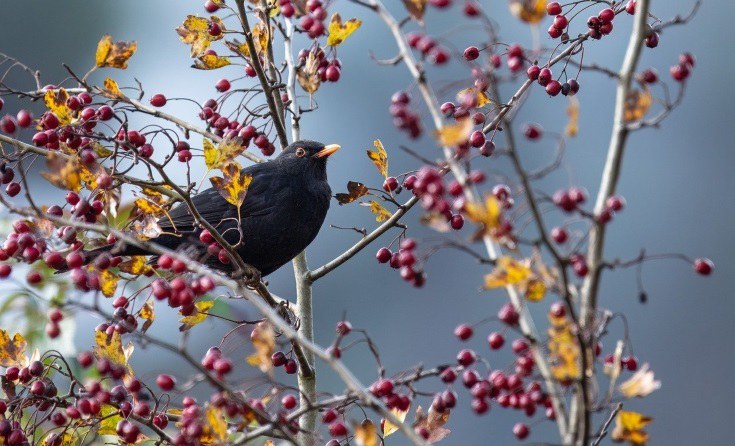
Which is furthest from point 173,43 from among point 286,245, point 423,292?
point 286,245

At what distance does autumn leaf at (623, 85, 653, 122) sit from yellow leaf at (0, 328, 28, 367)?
172 centimetres

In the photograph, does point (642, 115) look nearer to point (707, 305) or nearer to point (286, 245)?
point (286, 245)

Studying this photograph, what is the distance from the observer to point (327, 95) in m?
11.3

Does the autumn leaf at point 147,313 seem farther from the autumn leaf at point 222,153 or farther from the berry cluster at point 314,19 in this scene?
the berry cluster at point 314,19

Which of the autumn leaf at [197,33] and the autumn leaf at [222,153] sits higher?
the autumn leaf at [197,33]

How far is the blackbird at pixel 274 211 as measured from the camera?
4.05 metres

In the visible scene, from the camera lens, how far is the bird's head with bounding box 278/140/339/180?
444cm

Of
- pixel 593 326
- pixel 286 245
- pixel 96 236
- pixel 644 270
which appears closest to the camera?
pixel 593 326

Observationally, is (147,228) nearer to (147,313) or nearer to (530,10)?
(147,313)

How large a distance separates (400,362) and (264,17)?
21.8 ft

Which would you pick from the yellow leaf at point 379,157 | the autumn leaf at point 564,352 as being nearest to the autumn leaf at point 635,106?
the autumn leaf at point 564,352

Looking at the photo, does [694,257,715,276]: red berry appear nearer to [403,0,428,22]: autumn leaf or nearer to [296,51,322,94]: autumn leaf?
[403,0,428,22]: autumn leaf

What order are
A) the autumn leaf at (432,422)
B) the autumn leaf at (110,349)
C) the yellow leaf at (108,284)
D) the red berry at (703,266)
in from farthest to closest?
the yellow leaf at (108,284), the autumn leaf at (110,349), the autumn leaf at (432,422), the red berry at (703,266)

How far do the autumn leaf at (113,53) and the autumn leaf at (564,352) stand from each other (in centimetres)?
172
